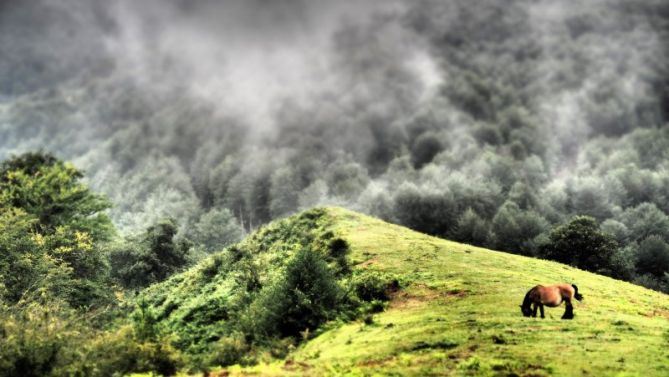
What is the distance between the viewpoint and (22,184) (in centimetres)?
5372

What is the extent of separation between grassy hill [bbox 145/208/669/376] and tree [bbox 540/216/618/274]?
84.6ft

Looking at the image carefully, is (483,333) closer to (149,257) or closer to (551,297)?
(551,297)

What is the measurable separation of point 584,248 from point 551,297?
4685cm

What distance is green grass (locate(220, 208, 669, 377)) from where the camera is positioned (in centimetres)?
1606

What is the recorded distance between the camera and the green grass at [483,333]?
16.1 metres

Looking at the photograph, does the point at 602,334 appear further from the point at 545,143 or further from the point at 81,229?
the point at 545,143

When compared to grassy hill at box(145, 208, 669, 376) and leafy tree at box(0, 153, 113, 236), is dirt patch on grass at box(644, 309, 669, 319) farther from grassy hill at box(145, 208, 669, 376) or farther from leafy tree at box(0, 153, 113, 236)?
leafy tree at box(0, 153, 113, 236)

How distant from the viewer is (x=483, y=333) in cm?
1934

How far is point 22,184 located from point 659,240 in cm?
8917

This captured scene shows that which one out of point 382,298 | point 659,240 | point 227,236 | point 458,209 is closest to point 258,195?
point 227,236

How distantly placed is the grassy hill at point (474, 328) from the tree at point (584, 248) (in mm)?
25796

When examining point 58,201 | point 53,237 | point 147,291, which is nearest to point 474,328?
point 147,291

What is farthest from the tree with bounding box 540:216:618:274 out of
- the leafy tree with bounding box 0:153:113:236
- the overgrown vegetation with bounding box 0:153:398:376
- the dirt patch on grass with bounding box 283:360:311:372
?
the leafy tree with bounding box 0:153:113:236

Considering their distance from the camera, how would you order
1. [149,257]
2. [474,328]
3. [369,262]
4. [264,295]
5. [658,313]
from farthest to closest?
[149,257]
[369,262]
[264,295]
[658,313]
[474,328]
